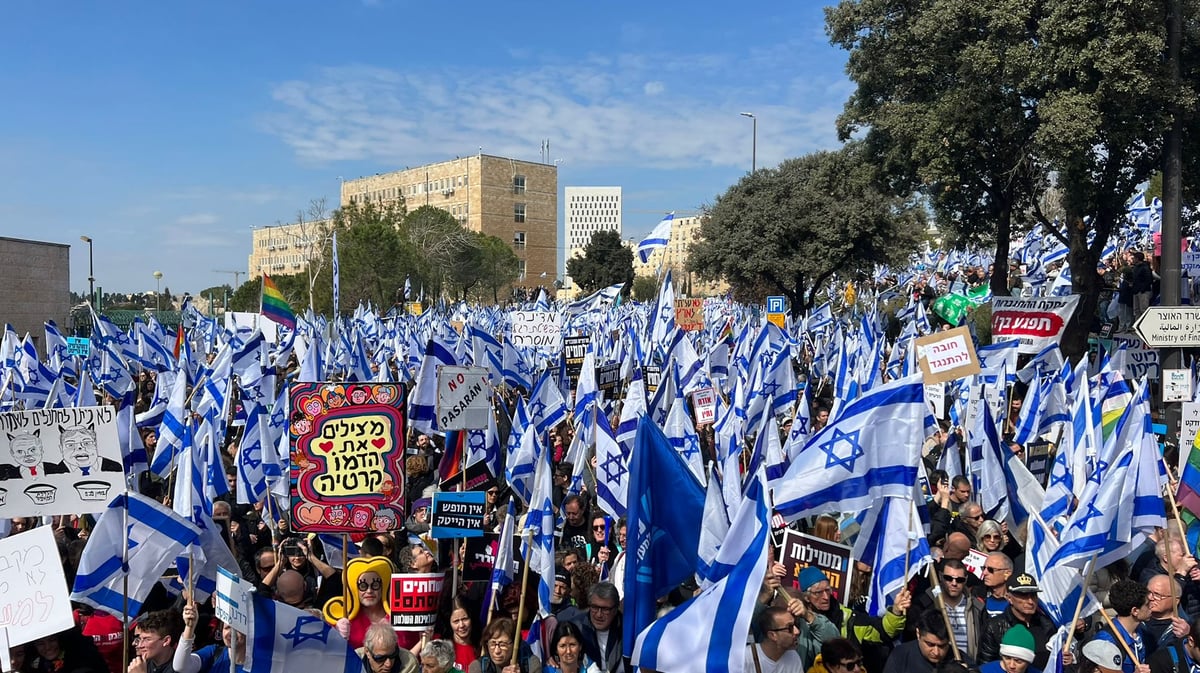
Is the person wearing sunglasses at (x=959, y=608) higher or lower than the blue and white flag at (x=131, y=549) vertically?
lower

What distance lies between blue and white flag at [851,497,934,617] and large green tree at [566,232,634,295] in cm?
8613

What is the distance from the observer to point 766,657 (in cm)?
548

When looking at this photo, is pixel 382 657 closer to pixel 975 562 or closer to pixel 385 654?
pixel 385 654

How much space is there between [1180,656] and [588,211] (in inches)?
6272

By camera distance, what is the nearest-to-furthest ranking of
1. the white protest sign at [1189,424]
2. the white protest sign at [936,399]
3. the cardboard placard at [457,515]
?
1. the cardboard placard at [457,515]
2. the white protest sign at [1189,424]
3. the white protest sign at [936,399]

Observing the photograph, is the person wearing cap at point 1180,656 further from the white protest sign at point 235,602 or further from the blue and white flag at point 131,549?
the blue and white flag at point 131,549

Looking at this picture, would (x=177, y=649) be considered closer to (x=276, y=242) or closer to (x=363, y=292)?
(x=363, y=292)

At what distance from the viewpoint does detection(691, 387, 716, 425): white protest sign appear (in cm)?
1277

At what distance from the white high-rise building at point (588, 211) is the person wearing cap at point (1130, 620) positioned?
15024cm

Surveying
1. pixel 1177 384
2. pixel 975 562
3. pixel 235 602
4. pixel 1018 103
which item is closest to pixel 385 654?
pixel 235 602

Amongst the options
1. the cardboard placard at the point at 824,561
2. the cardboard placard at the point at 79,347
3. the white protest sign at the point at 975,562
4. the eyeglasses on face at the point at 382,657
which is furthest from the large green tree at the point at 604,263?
the eyeglasses on face at the point at 382,657

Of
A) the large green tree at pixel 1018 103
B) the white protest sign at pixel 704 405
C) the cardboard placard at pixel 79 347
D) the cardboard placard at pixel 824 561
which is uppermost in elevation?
the large green tree at pixel 1018 103

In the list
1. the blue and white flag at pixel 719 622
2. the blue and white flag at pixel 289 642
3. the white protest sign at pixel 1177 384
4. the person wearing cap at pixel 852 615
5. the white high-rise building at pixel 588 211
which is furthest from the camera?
the white high-rise building at pixel 588 211

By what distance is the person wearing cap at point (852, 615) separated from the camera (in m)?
6.23
